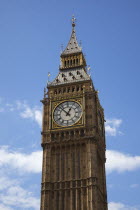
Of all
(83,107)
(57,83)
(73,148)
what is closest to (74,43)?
(57,83)

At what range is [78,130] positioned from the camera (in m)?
66.2

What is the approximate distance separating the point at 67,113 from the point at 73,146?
5301 mm

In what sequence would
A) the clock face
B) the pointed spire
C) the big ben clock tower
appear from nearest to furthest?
1. the big ben clock tower
2. the clock face
3. the pointed spire

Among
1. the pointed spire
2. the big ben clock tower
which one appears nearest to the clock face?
the big ben clock tower

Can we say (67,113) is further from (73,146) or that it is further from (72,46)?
(72,46)

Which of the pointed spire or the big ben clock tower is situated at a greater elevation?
the pointed spire

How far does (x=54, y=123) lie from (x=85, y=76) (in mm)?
10283

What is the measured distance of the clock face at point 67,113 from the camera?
6750 cm

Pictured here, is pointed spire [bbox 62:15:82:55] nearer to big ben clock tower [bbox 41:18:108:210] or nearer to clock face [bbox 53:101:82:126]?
big ben clock tower [bbox 41:18:108:210]

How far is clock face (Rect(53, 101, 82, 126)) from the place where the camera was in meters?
67.5

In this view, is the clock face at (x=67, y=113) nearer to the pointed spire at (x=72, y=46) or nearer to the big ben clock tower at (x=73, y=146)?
the big ben clock tower at (x=73, y=146)

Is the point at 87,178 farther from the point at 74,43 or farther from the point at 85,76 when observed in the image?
Answer: the point at 74,43

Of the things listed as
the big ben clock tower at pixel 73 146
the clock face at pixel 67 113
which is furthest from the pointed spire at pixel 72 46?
the clock face at pixel 67 113

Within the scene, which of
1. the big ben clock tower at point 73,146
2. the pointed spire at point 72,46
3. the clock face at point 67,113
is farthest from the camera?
the pointed spire at point 72,46
